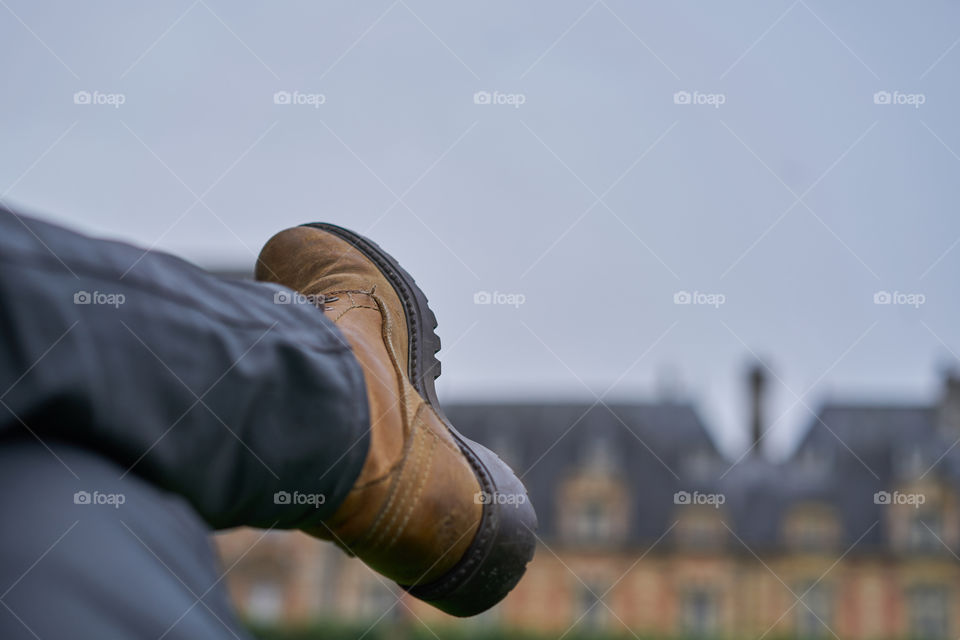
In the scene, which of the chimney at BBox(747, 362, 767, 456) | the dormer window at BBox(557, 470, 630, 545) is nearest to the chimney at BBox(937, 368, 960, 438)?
the chimney at BBox(747, 362, 767, 456)

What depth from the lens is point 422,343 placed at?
4.73 ft

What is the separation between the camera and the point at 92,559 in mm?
623

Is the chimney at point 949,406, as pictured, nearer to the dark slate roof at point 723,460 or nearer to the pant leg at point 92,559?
the dark slate roof at point 723,460

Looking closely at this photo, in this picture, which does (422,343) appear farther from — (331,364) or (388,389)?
(331,364)

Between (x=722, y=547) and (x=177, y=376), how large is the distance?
708 inches

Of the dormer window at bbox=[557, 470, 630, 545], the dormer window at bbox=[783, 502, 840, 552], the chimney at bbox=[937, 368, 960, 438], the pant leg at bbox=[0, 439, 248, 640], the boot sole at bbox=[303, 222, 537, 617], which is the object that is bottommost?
the dormer window at bbox=[557, 470, 630, 545]

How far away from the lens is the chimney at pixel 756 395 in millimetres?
21281

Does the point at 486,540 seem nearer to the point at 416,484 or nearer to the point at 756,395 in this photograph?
the point at 416,484

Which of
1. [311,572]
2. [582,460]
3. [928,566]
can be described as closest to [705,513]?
[582,460]

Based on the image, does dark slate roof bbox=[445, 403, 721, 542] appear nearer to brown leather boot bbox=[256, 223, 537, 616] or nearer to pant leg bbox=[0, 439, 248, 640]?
brown leather boot bbox=[256, 223, 537, 616]

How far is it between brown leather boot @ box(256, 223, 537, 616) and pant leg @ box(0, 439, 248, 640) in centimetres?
36

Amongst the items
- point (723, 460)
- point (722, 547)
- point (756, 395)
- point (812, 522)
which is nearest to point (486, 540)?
point (722, 547)

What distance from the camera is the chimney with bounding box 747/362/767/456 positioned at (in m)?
21.3

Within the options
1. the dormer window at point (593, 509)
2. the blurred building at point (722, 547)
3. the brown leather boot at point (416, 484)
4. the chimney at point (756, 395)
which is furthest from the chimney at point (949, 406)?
the brown leather boot at point (416, 484)
